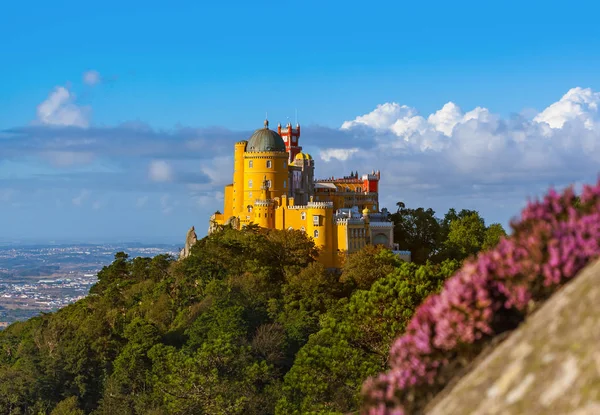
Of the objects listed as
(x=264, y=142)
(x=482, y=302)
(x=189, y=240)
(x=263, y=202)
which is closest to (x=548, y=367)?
(x=482, y=302)

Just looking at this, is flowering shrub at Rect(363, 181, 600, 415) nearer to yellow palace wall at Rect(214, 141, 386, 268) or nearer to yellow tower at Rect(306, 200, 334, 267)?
yellow palace wall at Rect(214, 141, 386, 268)

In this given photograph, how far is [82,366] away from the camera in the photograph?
6116cm

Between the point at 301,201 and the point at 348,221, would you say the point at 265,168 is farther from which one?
the point at 348,221

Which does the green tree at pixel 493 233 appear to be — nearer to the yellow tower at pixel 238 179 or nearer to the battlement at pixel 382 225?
the battlement at pixel 382 225

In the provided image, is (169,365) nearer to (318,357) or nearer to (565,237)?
(318,357)

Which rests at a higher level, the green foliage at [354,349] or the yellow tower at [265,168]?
the yellow tower at [265,168]

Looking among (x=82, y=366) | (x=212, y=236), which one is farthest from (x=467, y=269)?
(x=212, y=236)

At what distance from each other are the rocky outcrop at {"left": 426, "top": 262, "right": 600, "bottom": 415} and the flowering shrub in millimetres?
643

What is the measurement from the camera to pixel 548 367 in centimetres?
929

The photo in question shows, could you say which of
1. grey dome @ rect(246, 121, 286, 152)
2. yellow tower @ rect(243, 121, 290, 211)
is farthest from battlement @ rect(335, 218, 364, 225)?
grey dome @ rect(246, 121, 286, 152)

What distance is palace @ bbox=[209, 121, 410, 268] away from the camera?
66125mm

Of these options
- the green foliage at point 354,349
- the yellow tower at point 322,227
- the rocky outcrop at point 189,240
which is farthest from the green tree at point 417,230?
the green foliage at point 354,349

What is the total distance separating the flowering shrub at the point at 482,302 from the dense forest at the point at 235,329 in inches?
Answer: 969

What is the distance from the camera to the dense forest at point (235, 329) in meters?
39.4
